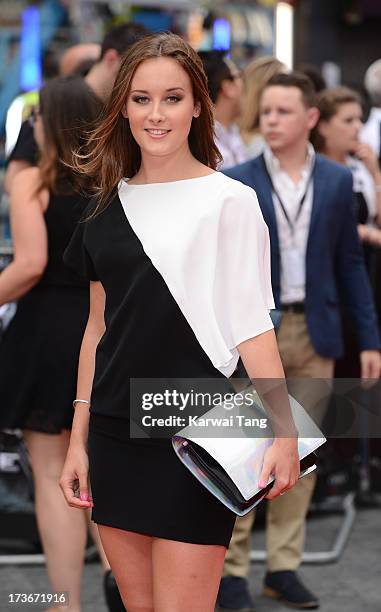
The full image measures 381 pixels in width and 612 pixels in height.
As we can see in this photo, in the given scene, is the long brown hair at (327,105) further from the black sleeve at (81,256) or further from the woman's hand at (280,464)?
the woman's hand at (280,464)

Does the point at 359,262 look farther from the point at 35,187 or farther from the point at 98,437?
the point at 98,437

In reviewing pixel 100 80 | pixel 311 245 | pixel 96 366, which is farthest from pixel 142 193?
pixel 100 80

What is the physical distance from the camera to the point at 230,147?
19.3 ft

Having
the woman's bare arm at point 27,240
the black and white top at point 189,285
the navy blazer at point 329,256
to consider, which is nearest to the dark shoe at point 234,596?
the navy blazer at point 329,256

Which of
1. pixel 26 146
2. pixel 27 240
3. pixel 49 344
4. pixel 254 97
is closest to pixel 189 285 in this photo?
pixel 27 240

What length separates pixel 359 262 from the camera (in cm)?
482

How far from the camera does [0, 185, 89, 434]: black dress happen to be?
410 cm

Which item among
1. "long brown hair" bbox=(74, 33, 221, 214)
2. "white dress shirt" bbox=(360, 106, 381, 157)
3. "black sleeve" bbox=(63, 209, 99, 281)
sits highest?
"long brown hair" bbox=(74, 33, 221, 214)

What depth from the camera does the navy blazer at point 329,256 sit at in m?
4.68

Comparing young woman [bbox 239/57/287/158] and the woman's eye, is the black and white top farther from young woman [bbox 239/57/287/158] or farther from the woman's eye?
young woman [bbox 239/57/287/158]

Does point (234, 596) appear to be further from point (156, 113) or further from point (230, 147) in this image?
point (156, 113)

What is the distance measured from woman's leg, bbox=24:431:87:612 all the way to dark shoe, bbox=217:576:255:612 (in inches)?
26.8

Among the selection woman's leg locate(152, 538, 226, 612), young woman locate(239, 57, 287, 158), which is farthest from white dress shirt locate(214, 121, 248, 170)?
woman's leg locate(152, 538, 226, 612)

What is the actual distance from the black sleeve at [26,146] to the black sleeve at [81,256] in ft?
6.67
